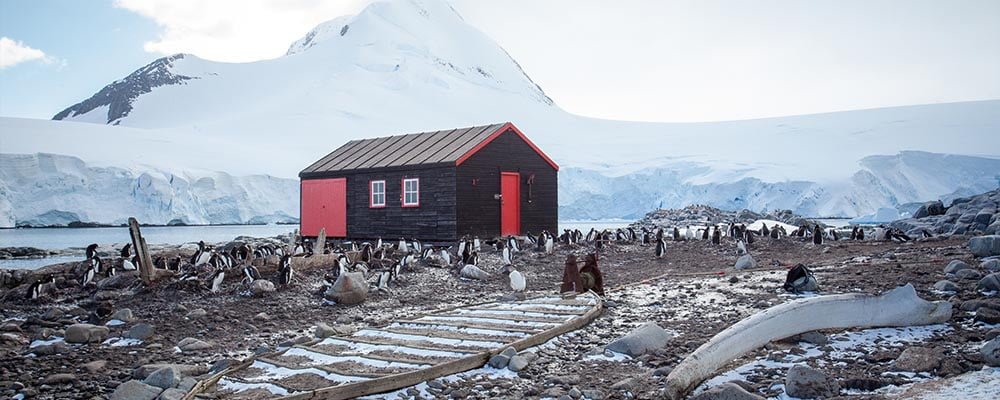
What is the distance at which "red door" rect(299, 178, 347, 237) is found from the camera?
→ 71.8 feet

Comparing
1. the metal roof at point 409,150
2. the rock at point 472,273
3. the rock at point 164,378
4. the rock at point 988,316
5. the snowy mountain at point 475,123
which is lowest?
the rock at point 164,378

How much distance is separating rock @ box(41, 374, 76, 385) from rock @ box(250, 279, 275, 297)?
3633 mm

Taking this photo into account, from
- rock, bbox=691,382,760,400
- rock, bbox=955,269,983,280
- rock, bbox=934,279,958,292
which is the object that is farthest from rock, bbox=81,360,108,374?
rock, bbox=955,269,983,280

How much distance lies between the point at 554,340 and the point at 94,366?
390 centimetres

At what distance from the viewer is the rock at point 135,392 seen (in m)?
4.81

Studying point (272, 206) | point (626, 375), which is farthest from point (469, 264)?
point (272, 206)

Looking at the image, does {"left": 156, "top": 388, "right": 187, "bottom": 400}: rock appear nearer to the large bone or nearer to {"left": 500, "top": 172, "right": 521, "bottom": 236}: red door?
the large bone

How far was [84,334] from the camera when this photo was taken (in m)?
6.62

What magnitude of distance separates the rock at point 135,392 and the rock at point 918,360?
5.25 metres

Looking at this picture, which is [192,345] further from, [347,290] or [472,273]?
[472,273]

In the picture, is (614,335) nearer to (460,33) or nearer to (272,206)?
(272,206)

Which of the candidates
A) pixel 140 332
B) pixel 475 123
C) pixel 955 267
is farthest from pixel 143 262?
pixel 475 123

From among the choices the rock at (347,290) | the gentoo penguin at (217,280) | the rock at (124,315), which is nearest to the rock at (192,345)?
the rock at (124,315)

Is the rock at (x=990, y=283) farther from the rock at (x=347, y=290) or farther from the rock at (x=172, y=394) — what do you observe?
the rock at (x=172, y=394)
